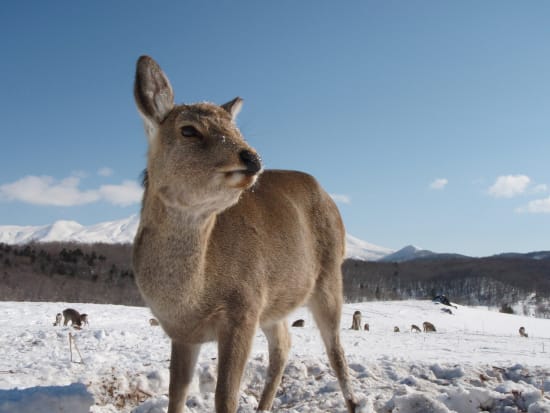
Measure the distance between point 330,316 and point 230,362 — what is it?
7.15 feet

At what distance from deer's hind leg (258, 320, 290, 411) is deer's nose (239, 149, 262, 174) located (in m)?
2.81

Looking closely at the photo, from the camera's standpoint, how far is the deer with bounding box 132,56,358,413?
3.71m

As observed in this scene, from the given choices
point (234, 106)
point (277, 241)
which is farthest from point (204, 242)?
point (234, 106)

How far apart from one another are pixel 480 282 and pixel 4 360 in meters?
159

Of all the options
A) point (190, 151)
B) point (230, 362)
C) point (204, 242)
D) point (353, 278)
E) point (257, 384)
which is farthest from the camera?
point (353, 278)

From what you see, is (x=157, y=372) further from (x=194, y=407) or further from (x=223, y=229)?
(x=223, y=229)

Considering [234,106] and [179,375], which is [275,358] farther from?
[234,106]

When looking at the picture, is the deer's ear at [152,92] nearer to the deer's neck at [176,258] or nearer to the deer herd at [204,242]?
the deer herd at [204,242]

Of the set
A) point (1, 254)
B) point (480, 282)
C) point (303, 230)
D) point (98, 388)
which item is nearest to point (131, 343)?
point (98, 388)

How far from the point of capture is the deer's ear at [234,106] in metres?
4.83

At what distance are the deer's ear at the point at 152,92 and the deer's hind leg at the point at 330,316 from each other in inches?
110

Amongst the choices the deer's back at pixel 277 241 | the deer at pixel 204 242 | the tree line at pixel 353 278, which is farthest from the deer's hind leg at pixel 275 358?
the tree line at pixel 353 278

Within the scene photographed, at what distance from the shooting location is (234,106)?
487 centimetres

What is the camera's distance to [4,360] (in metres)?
8.64
